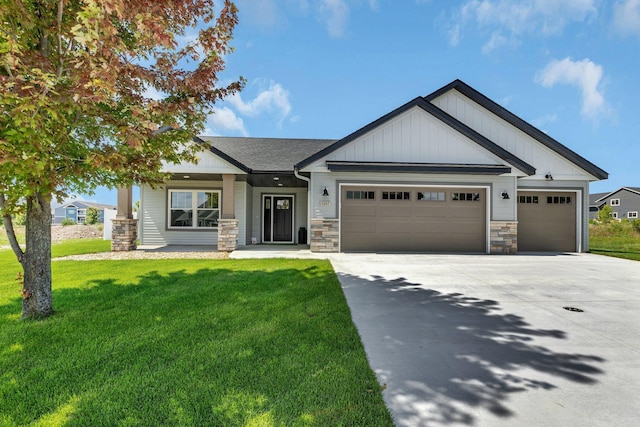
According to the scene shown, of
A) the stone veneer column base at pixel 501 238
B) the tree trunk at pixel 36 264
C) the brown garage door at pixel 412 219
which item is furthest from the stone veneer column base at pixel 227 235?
the stone veneer column base at pixel 501 238

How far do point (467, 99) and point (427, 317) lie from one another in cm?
1115

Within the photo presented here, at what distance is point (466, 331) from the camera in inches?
139

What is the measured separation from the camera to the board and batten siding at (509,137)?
11406mm

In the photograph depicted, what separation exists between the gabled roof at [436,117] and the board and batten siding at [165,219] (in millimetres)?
3927

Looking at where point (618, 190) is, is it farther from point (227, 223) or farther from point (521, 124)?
point (227, 223)

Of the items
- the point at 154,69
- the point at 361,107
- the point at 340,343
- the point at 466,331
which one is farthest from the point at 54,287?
the point at 361,107

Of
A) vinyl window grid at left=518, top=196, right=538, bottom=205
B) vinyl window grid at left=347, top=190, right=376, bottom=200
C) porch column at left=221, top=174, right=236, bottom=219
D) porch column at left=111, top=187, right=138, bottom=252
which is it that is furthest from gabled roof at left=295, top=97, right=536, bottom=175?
porch column at left=111, top=187, right=138, bottom=252

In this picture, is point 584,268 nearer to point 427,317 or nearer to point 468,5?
point 427,317

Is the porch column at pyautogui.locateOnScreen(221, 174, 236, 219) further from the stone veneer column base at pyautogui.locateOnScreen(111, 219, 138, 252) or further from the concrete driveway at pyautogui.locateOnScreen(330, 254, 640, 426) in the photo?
the concrete driveway at pyautogui.locateOnScreen(330, 254, 640, 426)

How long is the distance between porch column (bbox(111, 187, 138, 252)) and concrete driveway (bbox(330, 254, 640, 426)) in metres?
8.76

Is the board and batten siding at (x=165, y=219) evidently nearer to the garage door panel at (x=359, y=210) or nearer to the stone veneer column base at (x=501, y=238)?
the garage door panel at (x=359, y=210)

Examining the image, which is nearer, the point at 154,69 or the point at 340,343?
the point at 340,343

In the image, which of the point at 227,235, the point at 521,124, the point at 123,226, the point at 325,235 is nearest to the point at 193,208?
the point at 123,226

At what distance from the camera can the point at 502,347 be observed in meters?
3.11
